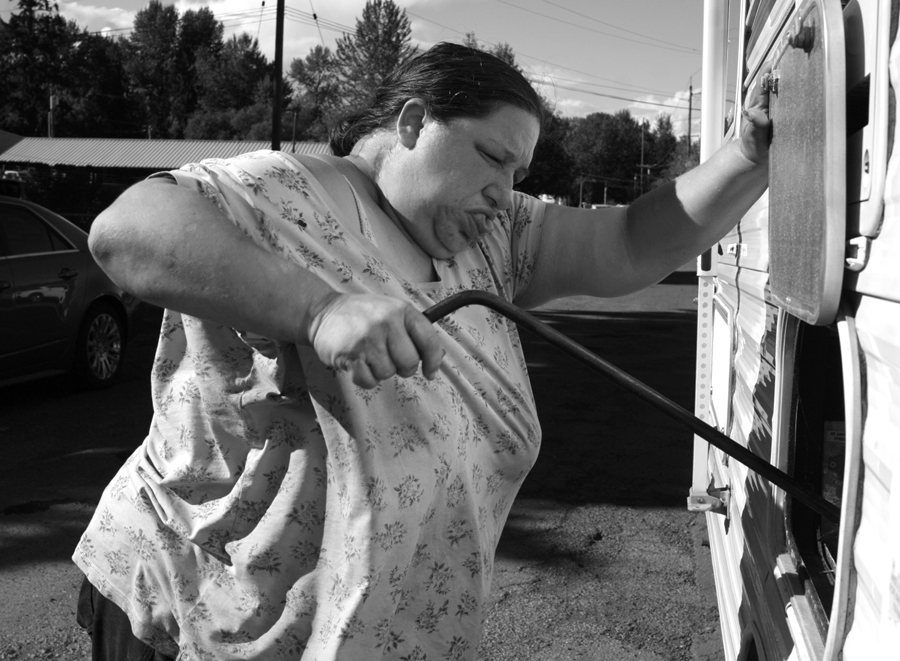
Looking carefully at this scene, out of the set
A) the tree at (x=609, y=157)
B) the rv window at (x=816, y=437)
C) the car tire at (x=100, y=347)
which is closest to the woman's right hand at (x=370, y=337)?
the rv window at (x=816, y=437)

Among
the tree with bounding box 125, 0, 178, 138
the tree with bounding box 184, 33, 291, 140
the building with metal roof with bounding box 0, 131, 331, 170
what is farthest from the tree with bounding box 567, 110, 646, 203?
the building with metal roof with bounding box 0, 131, 331, 170

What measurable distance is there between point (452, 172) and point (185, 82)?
89.8 m

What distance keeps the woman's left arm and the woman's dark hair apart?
0.29 meters

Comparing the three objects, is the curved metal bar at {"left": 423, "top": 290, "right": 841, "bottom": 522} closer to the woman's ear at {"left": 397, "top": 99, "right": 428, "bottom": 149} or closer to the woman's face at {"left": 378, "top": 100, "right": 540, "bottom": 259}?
the woman's face at {"left": 378, "top": 100, "right": 540, "bottom": 259}

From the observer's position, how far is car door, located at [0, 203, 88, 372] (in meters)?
5.79

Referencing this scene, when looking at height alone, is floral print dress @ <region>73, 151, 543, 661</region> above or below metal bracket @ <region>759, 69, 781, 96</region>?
below

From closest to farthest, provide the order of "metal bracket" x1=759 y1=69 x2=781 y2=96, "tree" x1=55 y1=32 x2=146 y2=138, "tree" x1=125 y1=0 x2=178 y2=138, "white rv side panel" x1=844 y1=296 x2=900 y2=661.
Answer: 1. "white rv side panel" x1=844 y1=296 x2=900 y2=661
2. "metal bracket" x1=759 y1=69 x2=781 y2=96
3. "tree" x1=55 y1=32 x2=146 y2=138
4. "tree" x1=125 y1=0 x2=178 y2=138

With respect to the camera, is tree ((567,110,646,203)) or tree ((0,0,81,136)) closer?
tree ((0,0,81,136))

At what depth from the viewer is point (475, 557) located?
4.94 feet

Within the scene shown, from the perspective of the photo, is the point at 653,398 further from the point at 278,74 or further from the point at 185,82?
the point at 185,82

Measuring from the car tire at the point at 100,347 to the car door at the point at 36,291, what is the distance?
0.17 m

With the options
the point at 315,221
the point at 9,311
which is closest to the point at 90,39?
the point at 9,311

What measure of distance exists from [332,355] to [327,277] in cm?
24

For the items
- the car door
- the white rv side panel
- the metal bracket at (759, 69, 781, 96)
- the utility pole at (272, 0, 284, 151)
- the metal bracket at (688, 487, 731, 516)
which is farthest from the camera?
the utility pole at (272, 0, 284, 151)
